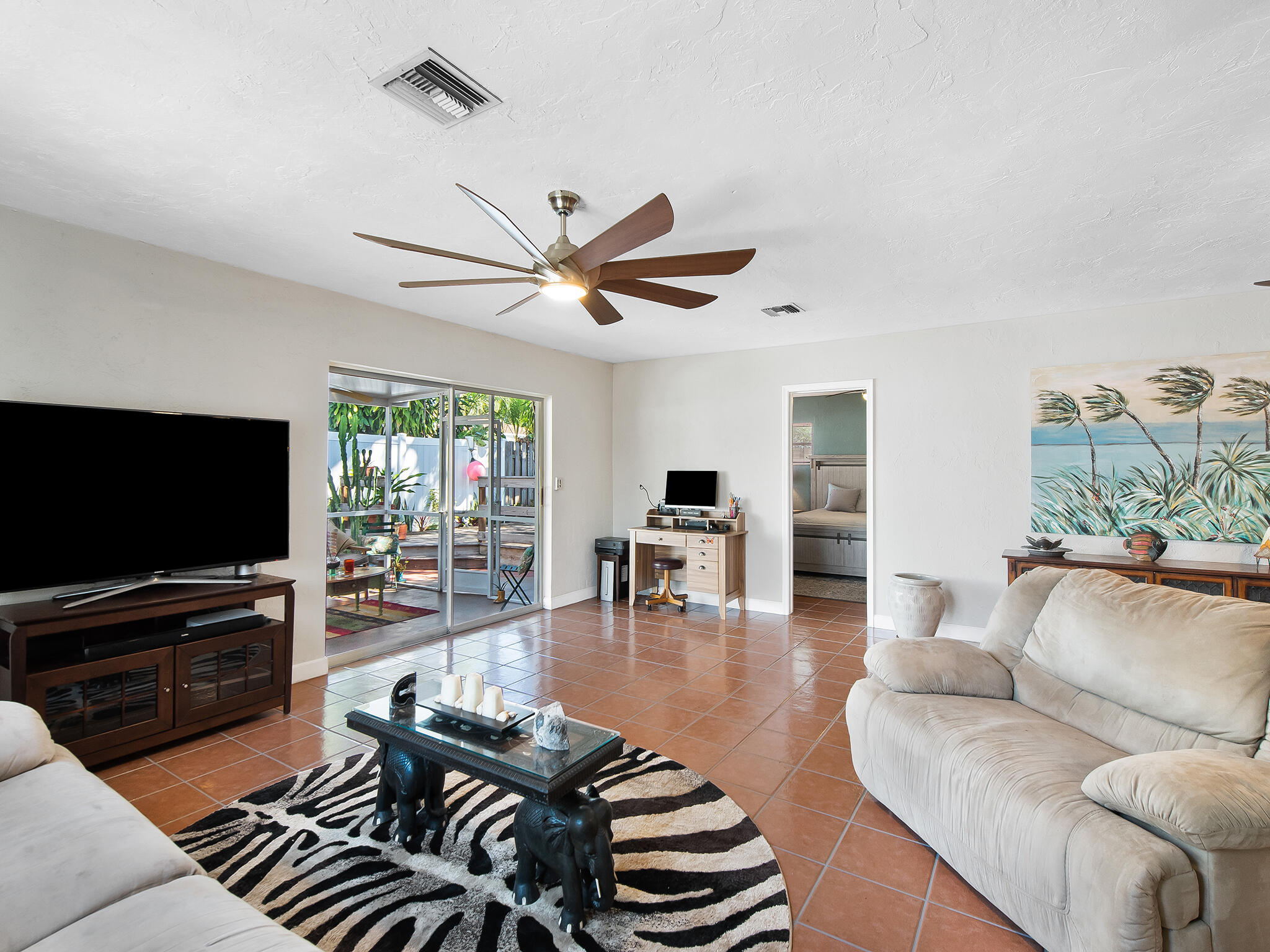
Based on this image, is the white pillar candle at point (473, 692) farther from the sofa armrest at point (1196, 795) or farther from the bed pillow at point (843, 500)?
the bed pillow at point (843, 500)

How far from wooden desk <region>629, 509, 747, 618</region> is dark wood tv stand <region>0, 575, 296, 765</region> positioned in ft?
11.5

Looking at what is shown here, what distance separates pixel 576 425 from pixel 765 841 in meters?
4.82

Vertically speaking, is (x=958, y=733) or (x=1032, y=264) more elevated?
(x=1032, y=264)

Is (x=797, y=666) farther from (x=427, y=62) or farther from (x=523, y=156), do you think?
(x=427, y=62)

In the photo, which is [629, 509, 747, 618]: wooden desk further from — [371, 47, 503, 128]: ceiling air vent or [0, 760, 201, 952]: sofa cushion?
[0, 760, 201, 952]: sofa cushion

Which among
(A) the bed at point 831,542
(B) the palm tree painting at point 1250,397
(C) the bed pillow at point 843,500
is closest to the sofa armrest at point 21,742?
(B) the palm tree painting at point 1250,397

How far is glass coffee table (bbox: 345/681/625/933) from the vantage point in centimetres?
184

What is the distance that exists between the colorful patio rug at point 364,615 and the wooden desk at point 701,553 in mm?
2130

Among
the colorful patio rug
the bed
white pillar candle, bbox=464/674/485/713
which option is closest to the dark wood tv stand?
the colorful patio rug

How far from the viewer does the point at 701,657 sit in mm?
4613

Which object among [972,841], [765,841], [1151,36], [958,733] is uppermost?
[1151,36]

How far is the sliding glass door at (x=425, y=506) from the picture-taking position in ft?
15.1

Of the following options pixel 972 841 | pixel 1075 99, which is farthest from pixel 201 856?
pixel 1075 99

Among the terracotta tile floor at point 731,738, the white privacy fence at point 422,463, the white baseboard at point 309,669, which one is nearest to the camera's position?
the terracotta tile floor at point 731,738
